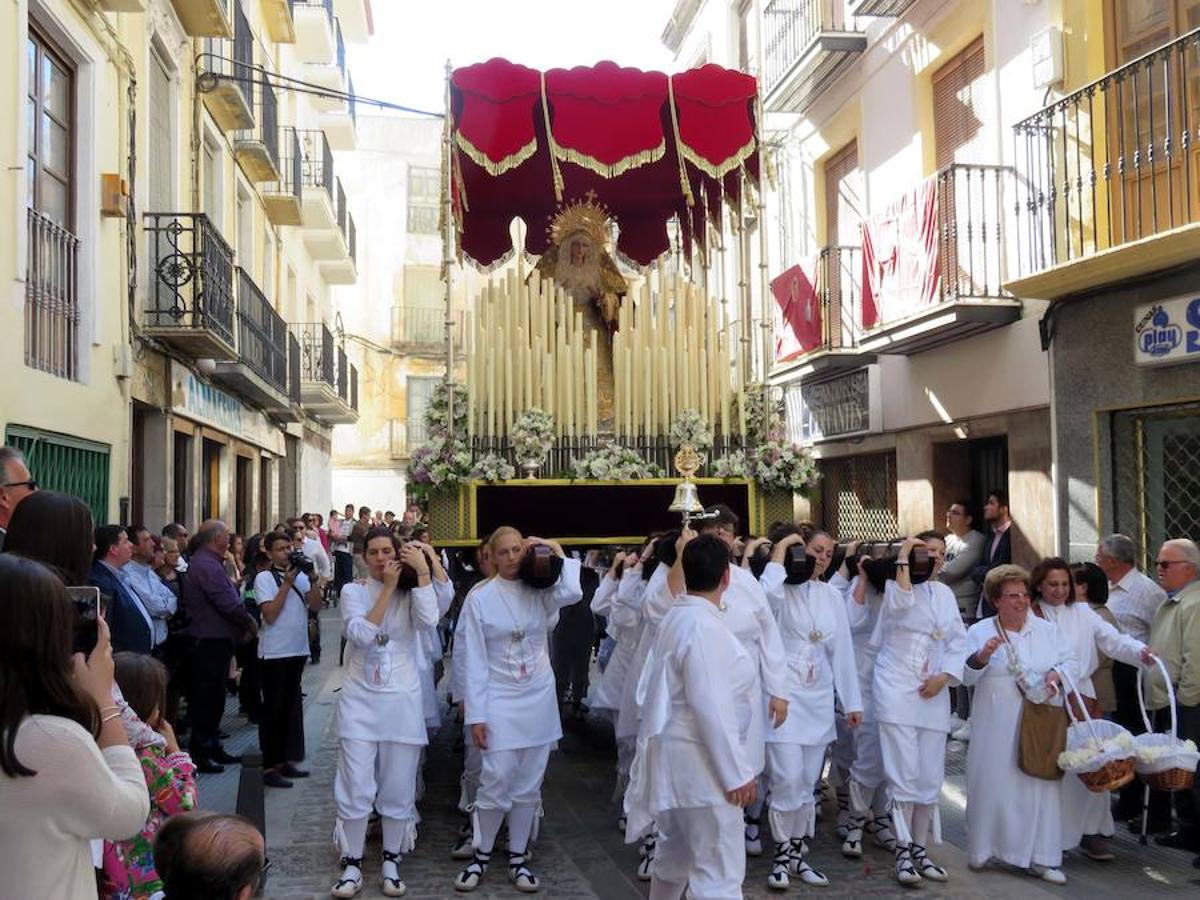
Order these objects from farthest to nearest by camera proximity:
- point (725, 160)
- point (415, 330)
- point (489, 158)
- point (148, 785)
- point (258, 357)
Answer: point (415, 330) → point (258, 357) → point (725, 160) → point (489, 158) → point (148, 785)

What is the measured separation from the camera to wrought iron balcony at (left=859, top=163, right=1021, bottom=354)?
436 inches

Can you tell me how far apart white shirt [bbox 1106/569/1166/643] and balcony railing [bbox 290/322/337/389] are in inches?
691

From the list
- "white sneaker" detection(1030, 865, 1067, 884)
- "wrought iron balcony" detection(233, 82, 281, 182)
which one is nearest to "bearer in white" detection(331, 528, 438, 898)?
"white sneaker" detection(1030, 865, 1067, 884)

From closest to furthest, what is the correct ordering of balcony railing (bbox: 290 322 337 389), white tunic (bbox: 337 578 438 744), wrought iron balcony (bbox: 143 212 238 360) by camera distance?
white tunic (bbox: 337 578 438 744)
wrought iron balcony (bbox: 143 212 238 360)
balcony railing (bbox: 290 322 337 389)

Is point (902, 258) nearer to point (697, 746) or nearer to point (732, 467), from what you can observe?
point (732, 467)

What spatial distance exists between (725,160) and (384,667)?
5316 mm

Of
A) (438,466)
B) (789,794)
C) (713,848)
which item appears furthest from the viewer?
(438,466)

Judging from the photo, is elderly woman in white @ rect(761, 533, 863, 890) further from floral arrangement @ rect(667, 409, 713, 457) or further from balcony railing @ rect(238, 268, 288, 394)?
balcony railing @ rect(238, 268, 288, 394)

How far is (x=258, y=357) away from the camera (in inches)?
667

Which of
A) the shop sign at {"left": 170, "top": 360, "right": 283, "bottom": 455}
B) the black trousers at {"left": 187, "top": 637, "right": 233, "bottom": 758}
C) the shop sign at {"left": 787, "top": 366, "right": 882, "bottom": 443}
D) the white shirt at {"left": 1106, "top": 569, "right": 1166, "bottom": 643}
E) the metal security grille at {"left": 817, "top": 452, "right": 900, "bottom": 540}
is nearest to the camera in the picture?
the white shirt at {"left": 1106, "top": 569, "right": 1166, "bottom": 643}

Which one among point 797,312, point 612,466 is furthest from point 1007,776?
point 797,312

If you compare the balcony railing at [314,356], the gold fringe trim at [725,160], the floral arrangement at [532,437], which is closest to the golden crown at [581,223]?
the gold fringe trim at [725,160]

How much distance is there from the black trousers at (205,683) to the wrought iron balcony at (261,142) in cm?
1012

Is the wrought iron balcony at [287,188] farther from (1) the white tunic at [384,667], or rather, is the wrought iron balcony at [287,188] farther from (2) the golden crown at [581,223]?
(1) the white tunic at [384,667]
